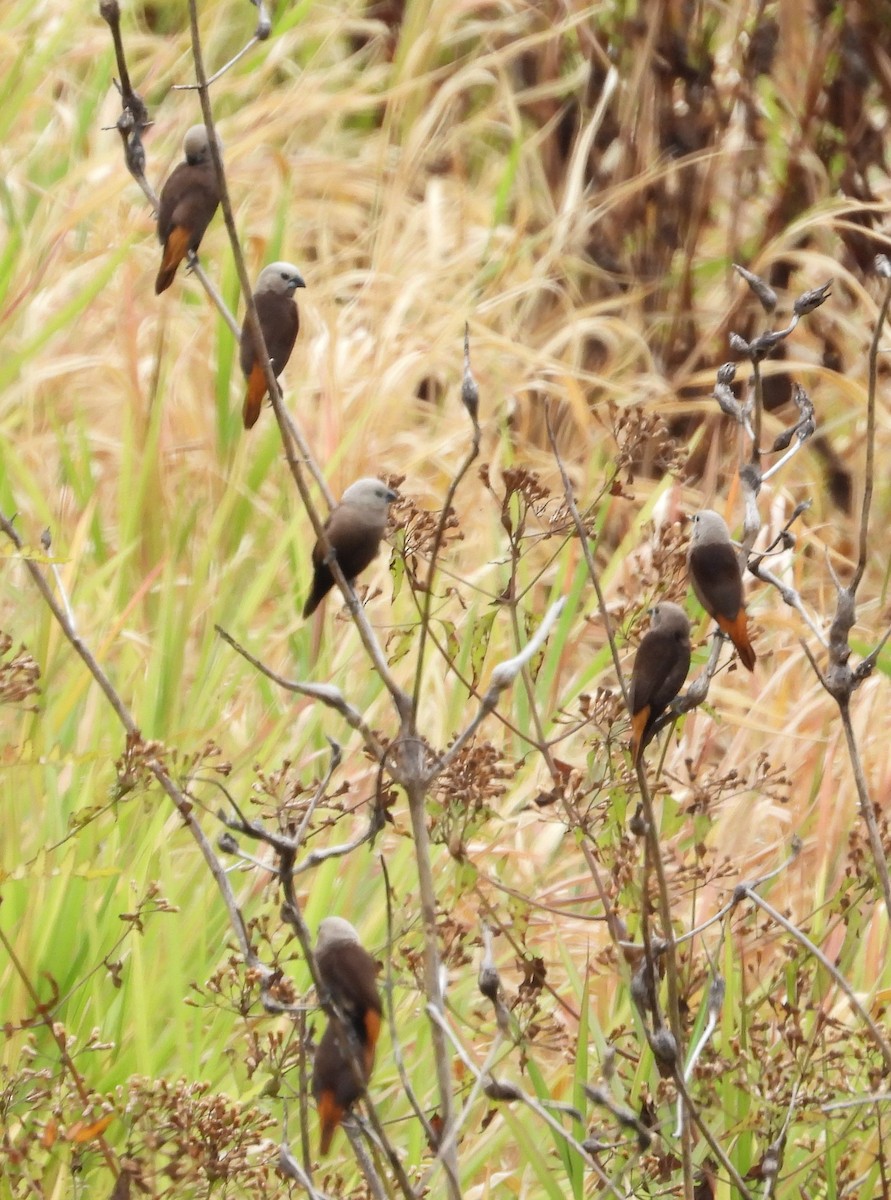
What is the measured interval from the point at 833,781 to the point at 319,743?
85 centimetres

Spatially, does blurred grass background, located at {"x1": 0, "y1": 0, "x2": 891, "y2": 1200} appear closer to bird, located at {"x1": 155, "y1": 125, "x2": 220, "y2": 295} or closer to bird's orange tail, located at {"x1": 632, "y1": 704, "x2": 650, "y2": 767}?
bird's orange tail, located at {"x1": 632, "y1": 704, "x2": 650, "y2": 767}

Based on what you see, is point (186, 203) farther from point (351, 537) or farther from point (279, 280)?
point (351, 537)

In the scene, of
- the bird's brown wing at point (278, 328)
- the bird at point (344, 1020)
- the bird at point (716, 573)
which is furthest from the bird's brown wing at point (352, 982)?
the bird's brown wing at point (278, 328)

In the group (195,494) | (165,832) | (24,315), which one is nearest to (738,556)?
(165,832)

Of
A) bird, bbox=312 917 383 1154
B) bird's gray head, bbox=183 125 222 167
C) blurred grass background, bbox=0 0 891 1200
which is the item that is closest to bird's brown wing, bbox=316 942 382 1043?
bird, bbox=312 917 383 1154

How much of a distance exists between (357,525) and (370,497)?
1.9 inches

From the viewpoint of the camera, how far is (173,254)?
2.09 meters

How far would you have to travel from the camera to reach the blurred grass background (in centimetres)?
189

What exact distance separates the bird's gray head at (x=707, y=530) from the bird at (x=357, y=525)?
0.30 meters

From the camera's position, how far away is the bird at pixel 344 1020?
1.26 meters

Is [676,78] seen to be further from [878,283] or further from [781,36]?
[878,283]

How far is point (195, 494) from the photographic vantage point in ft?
12.1

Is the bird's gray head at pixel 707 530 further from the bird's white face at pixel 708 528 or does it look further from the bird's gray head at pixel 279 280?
the bird's gray head at pixel 279 280

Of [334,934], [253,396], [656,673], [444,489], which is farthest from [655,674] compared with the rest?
[444,489]
